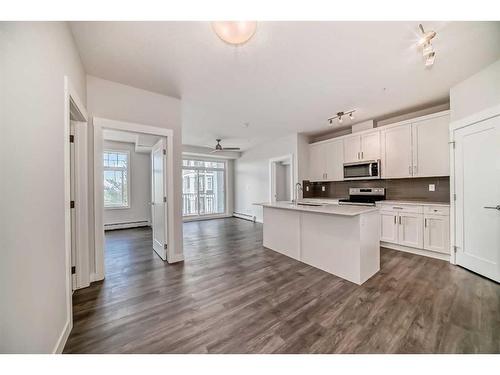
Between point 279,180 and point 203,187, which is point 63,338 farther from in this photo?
point 203,187

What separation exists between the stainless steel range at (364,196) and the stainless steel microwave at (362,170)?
32 cm

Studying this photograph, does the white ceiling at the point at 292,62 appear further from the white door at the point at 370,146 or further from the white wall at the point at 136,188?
the white wall at the point at 136,188

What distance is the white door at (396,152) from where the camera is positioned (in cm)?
367

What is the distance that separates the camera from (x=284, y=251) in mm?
3412

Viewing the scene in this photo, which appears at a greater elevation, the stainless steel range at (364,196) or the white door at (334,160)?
the white door at (334,160)

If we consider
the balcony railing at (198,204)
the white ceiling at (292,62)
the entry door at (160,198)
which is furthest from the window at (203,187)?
the white ceiling at (292,62)

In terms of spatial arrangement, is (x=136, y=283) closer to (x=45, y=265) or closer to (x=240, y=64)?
(x=45, y=265)

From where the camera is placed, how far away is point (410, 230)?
342 centimetres

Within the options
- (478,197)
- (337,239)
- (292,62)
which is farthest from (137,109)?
(478,197)

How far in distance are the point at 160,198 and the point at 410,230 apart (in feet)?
→ 14.3

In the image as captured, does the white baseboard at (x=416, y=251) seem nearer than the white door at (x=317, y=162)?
Yes

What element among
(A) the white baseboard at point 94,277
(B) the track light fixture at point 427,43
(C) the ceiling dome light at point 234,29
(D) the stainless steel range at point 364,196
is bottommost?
(A) the white baseboard at point 94,277
